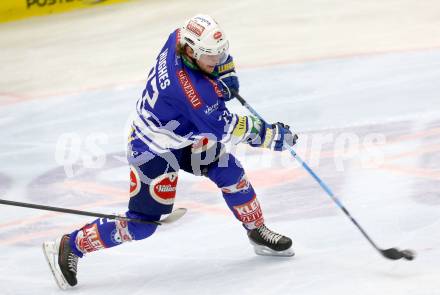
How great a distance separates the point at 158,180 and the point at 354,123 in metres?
3.25

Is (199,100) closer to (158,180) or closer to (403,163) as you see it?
(158,180)

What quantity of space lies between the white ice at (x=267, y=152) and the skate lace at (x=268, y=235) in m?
0.13

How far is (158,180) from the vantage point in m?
5.34

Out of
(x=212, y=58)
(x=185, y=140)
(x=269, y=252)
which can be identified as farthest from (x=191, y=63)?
(x=269, y=252)

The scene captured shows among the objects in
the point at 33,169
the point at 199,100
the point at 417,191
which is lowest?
the point at 33,169

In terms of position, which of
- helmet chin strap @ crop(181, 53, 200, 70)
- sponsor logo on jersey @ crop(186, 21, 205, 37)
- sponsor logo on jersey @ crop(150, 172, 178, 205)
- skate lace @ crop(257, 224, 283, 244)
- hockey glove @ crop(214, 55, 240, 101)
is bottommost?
skate lace @ crop(257, 224, 283, 244)

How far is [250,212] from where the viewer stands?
5602mm

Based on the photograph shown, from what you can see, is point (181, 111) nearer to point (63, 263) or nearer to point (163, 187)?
point (163, 187)

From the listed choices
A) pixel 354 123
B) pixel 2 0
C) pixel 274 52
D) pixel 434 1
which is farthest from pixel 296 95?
pixel 2 0

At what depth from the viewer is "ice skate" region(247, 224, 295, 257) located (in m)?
5.64

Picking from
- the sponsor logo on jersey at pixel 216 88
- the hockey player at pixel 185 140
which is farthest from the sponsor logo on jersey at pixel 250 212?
the sponsor logo on jersey at pixel 216 88

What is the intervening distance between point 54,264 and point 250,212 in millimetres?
1250

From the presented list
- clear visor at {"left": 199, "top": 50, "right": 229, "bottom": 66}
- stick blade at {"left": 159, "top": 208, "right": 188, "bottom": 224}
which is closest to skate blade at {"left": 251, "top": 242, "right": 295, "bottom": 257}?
stick blade at {"left": 159, "top": 208, "right": 188, "bottom": 224}

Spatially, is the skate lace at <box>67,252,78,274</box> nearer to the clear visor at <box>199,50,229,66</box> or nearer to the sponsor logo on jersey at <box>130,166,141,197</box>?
the sponsor logo on jersey at <box>130,166,141,197</box>
